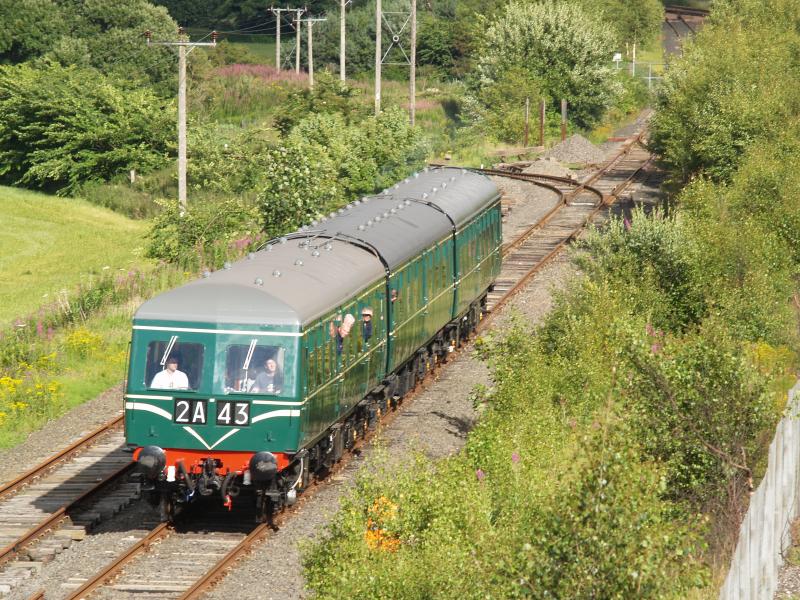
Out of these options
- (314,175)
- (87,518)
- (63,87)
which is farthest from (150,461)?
(63,87)

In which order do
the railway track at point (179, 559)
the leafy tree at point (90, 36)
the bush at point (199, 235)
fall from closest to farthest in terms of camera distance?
the railway track at point (179, 559) → the bush at point (199, 235) → the leafy tree at point (90, 36)

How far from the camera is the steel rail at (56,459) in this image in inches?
810

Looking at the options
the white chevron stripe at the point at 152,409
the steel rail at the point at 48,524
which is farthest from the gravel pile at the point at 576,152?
the white chevron stripe at the point at 152,409

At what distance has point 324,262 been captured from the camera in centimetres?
2070

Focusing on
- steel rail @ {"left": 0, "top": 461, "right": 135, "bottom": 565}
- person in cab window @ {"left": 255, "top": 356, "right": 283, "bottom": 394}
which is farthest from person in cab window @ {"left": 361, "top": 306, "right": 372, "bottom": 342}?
steel rail @ {"left": 0, "top": 461, "right": 135, "bottom": 565}

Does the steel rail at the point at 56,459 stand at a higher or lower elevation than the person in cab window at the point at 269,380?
lower

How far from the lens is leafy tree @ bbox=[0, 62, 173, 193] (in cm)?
5562

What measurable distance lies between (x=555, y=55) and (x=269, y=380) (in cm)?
5225

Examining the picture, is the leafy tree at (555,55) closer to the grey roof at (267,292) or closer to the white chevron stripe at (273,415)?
the grey roof at (267,292)

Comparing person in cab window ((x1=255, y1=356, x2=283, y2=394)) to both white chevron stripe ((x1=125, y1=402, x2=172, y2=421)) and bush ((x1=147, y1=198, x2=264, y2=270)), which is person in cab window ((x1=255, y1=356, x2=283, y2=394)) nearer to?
white chevron stripe ((x1=125, y1=402, x2=172, y2=421))

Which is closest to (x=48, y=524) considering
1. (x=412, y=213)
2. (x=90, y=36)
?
(x=412, y=213)

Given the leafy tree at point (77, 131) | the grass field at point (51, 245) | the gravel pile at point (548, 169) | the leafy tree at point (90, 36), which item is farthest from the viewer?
the leafy tree at point (90, 36)

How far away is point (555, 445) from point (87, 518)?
6832 millimetres

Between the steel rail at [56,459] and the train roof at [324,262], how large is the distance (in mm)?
4149
